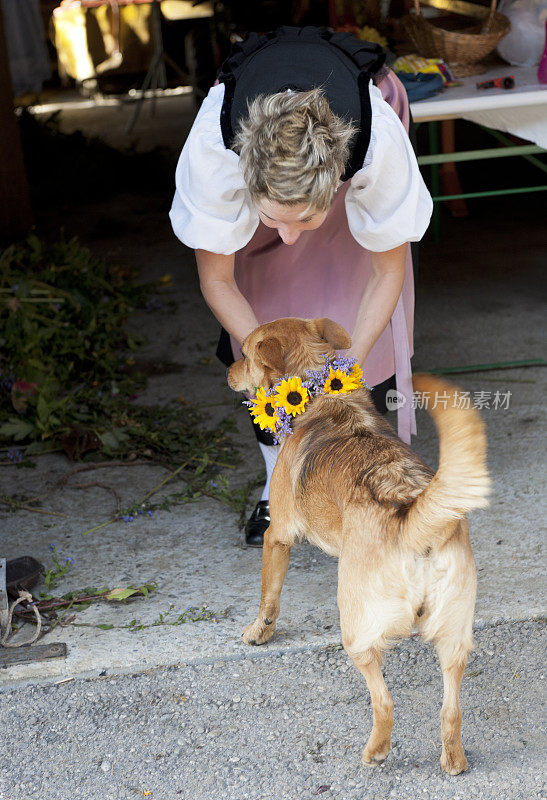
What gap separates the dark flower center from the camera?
88.0 inches

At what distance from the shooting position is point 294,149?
2.04 m

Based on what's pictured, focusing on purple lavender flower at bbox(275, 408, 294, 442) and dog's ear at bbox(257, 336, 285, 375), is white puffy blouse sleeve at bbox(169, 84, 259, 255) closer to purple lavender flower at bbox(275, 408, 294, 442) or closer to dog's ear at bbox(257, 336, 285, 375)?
dog's ear at bbox(257, 336, 285, 375)

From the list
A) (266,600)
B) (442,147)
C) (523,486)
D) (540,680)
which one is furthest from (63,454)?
(442,147)

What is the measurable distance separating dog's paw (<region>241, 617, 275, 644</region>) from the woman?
811 millimetres

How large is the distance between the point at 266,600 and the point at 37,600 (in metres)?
0.76

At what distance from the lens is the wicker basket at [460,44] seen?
13.6 feet

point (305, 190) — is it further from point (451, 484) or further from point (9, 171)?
point (9, 171)

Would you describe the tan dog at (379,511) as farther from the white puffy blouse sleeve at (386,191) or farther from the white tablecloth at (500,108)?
the white tablecloth at (500,108)

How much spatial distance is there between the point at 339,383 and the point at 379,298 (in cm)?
47

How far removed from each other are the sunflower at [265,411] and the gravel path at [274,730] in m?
0.71

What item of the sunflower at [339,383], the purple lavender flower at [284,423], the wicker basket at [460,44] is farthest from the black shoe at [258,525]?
the wicker basket at [460,44]

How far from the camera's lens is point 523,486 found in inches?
128

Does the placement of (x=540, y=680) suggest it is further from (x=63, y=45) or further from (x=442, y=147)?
(x=63, y=45)

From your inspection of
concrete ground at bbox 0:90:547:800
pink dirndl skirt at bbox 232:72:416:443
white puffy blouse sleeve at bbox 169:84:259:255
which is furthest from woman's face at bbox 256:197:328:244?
concrete ground at bbox 0:90:547:800
